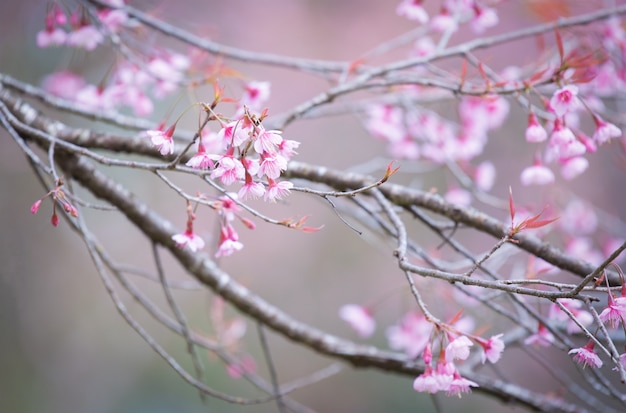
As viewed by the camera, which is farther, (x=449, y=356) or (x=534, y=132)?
(x=534, y=132)

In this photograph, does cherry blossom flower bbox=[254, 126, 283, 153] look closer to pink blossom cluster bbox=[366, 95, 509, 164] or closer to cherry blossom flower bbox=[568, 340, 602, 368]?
cherry blossom flower bbox=[568, 340, 602, 368]

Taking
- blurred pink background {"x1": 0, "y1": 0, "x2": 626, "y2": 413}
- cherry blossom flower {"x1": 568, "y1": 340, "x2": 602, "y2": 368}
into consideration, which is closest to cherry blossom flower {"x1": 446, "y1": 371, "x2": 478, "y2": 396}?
cherry blossom flower {"x1": 568, "y1": 340, "x2": 602, "y2": 368}

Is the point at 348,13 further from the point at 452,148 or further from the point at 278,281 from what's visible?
the point at 452,148

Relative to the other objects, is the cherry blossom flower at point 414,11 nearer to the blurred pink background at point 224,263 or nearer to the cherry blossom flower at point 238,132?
the cherry blossom flower at point 238,132

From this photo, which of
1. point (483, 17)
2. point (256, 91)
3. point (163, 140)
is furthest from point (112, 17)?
point (483, 17)

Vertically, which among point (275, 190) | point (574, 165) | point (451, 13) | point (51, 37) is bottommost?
point (275, 190)

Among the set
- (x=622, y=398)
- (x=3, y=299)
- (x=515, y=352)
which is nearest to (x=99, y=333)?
(x=3, y=299)

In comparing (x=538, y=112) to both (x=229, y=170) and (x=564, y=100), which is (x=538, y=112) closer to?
(x=564, y=100)

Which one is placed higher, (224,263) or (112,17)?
(224,263)
